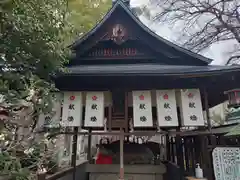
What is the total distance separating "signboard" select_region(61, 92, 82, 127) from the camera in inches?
193

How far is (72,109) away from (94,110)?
1.93 ft

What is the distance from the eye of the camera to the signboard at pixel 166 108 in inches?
187

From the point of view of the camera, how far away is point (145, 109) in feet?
15.9

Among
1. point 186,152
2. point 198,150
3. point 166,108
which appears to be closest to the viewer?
point 166,108

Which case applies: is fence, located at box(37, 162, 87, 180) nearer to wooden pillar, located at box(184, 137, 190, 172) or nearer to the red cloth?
the red cloth

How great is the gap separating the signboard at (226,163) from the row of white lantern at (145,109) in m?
0.77

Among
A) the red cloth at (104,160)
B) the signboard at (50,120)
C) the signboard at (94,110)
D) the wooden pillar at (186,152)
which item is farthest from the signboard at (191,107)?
the red cloth at (104,160)

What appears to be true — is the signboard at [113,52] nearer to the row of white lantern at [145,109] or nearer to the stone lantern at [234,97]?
the row of white lantern at [145,109]

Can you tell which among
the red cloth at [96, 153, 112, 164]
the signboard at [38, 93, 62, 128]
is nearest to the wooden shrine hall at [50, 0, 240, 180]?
the signboard at [38, 93, 62, 128]

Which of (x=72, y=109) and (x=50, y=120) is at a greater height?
(x=72, y=109)

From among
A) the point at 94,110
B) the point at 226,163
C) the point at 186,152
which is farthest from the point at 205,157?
the point at 94,110

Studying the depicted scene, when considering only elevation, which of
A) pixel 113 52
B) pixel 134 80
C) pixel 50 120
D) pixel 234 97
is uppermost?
pixel 113 52

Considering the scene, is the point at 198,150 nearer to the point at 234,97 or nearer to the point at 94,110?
the point at 234,97

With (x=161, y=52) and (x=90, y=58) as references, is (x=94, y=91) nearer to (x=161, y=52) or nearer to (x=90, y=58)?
(x=90, y=58)
